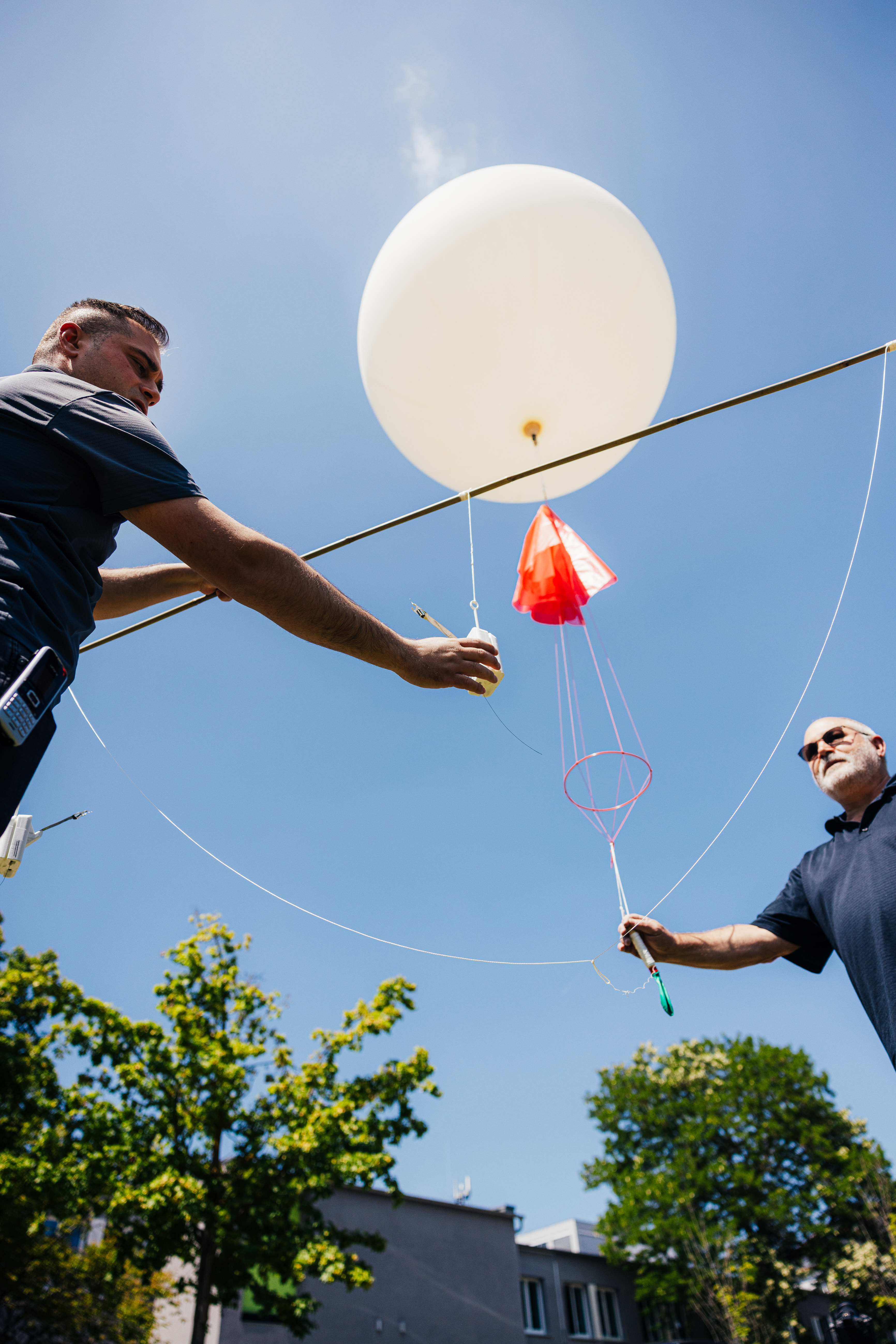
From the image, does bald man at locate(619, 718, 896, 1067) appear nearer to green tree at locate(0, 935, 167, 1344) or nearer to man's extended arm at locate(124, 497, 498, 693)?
man's extended arm at locate(124, 497, 498, 693)

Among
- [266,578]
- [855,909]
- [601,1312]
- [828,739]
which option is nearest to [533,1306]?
[601,1312]

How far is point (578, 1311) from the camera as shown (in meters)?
22.3

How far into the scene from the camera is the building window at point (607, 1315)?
22.3m

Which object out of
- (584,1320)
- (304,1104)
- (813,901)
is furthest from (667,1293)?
(813,901)

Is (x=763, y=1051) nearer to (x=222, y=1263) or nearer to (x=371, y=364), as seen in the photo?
(x=222, y=1263)

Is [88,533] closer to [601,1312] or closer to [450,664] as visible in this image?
[450,664]

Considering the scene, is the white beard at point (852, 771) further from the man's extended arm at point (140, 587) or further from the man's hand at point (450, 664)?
the man's extended arm at point (140, 587)

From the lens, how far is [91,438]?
149cm

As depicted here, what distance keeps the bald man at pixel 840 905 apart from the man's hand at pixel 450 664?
3.63 feet

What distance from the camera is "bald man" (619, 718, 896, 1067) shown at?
2195 mm

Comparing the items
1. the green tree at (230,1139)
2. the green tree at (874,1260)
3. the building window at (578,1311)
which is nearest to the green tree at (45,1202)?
the green tree at (230,1139)

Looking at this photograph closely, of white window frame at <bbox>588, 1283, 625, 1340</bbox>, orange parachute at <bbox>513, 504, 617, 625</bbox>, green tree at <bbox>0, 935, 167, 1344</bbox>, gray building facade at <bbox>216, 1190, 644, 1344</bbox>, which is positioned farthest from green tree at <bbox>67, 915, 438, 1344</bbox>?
white window frame at <bbox>588, 1283, 625, 1340</bbox>

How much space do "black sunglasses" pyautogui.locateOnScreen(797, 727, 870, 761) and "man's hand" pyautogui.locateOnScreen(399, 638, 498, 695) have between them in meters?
1.48

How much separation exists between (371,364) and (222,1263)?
39.9 ft
